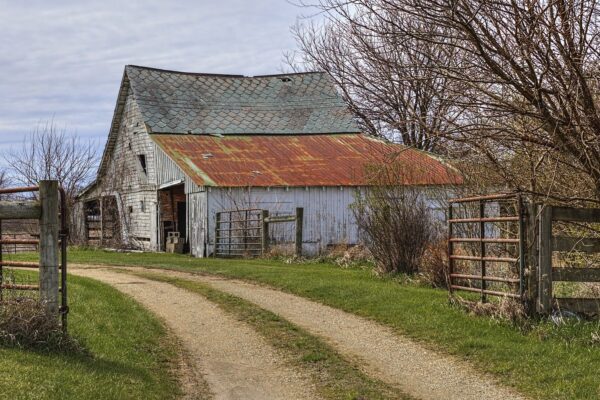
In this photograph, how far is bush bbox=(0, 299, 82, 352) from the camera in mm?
7492

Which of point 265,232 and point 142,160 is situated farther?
point 142,160

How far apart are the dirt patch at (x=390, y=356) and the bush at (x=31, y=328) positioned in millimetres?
3467

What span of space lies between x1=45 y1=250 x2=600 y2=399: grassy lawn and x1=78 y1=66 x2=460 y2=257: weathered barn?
35.1 feet

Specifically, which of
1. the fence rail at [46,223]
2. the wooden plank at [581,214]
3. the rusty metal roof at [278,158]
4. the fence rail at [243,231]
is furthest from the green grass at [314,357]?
the rusty metal roof at [278,158]

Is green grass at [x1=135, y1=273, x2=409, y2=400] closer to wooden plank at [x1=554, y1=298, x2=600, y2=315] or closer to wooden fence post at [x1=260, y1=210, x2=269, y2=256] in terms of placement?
wooden plank at [x1=554, y1=298, x2=600, y2=315]

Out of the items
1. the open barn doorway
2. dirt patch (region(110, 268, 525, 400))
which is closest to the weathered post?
dirt patch (region(110, 268, 525, 400))

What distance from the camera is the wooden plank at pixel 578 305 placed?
991 centimetres

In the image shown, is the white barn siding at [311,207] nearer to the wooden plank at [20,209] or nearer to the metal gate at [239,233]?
the metal gate at [239,233]

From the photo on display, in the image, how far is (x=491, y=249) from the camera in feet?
44.5

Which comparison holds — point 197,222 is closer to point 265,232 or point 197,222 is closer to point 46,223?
point 265,232

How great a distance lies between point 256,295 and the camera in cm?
1408

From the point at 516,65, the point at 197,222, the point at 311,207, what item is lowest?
the point at 197,222

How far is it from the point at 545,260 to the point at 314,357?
3.60 meters

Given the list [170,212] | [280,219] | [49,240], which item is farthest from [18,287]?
[170,212]
